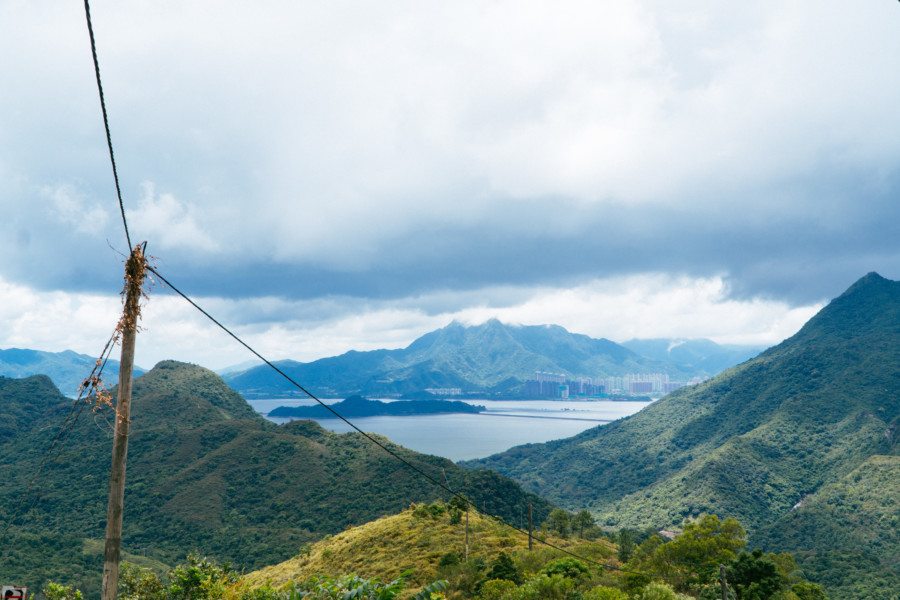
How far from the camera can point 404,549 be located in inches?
2584

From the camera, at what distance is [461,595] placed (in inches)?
1871

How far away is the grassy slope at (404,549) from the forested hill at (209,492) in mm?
40382

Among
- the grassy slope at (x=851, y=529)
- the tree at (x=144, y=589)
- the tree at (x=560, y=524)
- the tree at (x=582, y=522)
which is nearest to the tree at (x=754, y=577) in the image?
the tree at (x=560, y=524)

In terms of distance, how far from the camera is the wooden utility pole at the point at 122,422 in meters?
12.1

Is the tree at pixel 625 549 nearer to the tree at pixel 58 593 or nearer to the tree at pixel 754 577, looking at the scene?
the tree at pixel 754 577

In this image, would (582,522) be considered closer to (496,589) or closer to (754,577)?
(754,577)

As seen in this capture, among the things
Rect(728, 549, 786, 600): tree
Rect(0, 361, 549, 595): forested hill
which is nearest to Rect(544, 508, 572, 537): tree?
Rect(728, 549, 786, 600): tree

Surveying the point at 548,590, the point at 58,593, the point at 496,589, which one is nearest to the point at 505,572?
the point at 496,589

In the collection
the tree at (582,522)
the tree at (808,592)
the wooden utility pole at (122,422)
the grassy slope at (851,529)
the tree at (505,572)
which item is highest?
the wooden utility pole at (122,422)

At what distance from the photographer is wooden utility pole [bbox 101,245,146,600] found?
12078mm

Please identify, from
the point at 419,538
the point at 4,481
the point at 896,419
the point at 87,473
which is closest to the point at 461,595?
the point at 419,538

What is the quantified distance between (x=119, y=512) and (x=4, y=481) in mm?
196783

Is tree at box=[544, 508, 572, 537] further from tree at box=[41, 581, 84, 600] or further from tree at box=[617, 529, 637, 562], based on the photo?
tree at box=[41, 581, 84, 600]

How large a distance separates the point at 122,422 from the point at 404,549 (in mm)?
58984
